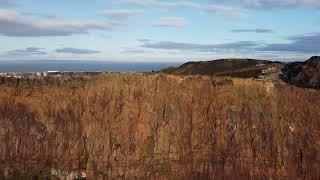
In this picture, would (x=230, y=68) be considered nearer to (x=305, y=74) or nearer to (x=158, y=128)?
(x=305, y=74)

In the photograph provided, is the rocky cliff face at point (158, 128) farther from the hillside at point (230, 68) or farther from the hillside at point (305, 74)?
the hillside at point (230, 68)

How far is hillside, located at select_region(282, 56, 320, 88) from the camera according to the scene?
225ft

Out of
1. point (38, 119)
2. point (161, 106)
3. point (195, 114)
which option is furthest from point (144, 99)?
point (38, 119)

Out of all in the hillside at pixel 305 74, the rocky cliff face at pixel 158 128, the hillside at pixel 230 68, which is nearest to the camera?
the rocky cliff face at pixel 158 128

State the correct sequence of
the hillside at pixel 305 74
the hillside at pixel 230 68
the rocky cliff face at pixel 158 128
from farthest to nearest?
1. the hillside at pixel 230 68
2. the hillside at pixel 305 74
3. the rocky cliff face at pixel 158 128

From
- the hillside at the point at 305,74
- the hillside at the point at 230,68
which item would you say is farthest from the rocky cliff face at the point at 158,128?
the hillside at the point at 230,68

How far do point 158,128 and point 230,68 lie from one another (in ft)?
127

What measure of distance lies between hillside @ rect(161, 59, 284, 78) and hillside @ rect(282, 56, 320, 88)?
13.1ft

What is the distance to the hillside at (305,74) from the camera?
68562mm

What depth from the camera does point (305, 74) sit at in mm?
71438

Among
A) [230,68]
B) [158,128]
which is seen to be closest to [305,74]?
[230,68]

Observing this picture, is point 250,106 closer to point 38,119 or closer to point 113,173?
point 113,173

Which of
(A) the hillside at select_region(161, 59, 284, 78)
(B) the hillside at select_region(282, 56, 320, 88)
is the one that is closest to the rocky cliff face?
(B) the hillside at select_region(282, 56, 320, 88)

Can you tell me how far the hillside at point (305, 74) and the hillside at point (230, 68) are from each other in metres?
3.99
